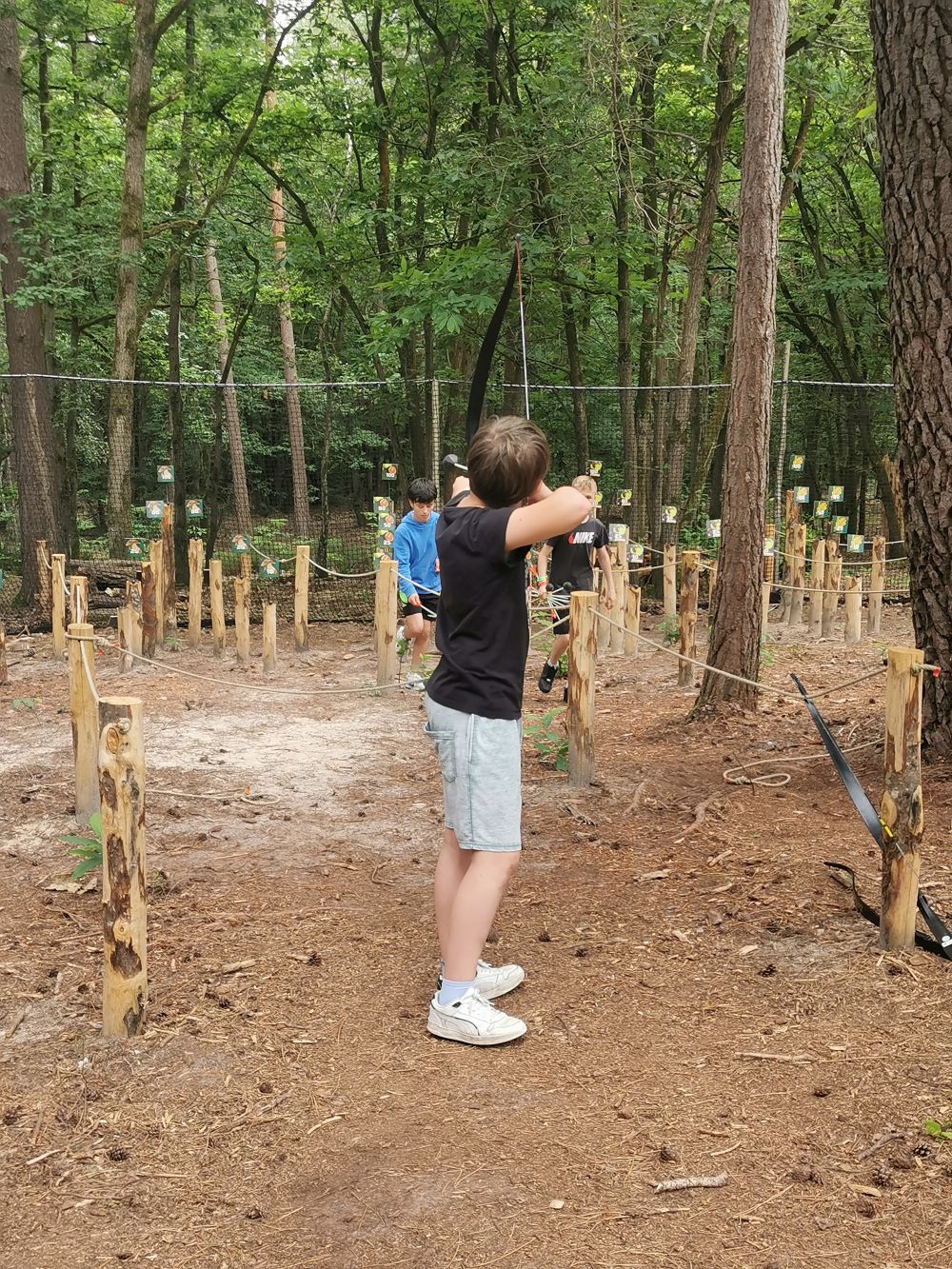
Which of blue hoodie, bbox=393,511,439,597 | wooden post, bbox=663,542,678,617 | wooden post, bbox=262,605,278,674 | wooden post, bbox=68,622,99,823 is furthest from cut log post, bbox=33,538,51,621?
wooden post, bbox=68,622,99,823

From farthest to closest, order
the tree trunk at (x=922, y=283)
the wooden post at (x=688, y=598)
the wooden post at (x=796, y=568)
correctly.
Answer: the wooden post at (x=796, y=568), the wooden post at (x=688, y=598), the tree trunk at (x=922, y=283)

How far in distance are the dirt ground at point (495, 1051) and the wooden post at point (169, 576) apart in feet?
15.4

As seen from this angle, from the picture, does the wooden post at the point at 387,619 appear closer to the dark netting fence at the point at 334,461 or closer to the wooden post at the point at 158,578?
the wooden post at the point at 158,578

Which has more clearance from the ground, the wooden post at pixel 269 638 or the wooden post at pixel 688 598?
the wooden post at pixel 688 598

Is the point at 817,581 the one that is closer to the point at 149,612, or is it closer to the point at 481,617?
the point at 149,612

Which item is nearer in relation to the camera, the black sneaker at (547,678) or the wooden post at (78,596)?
the wooden post at (78,596)

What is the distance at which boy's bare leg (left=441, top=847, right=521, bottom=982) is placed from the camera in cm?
324

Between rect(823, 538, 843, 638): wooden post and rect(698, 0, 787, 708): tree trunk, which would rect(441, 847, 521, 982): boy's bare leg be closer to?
rect(698, 0, 787, 708): tree trunk

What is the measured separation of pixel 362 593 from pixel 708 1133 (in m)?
10.1

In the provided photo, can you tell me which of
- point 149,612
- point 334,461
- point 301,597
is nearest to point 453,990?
point 301,597

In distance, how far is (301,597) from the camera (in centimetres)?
1015

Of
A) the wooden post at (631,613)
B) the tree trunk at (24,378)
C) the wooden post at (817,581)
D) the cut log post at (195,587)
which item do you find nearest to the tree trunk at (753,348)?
the wooden post at (631,613)

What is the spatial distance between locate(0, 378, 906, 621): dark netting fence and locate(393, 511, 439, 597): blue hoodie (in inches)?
112

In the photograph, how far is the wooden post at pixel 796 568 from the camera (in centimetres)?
1152
